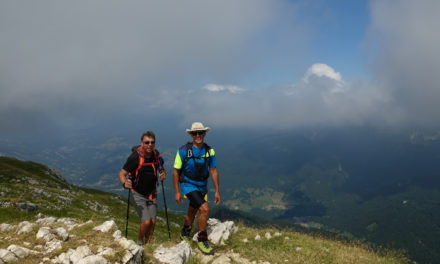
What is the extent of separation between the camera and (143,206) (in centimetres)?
872

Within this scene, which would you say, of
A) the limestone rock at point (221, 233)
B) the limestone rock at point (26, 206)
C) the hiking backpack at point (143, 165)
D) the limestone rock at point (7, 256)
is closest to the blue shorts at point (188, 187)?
the hiking backpack at point (143, 165)

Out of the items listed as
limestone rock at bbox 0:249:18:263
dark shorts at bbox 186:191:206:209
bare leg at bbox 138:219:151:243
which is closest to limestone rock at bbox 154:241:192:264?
bare leg at bbox 138:219:151:243

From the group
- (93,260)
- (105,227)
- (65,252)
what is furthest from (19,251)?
(105,227)

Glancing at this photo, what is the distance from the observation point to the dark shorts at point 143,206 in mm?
→ 8641

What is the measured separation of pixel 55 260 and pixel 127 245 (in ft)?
5.37

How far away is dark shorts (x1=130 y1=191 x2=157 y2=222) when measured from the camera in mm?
8641

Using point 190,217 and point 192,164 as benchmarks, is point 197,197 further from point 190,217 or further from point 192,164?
point 190,217

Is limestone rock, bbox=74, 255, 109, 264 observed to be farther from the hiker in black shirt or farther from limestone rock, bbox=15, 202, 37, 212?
limestone rock, bbox=15, 202, 37, 212

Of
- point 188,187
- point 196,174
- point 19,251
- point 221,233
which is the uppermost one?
point 196,174

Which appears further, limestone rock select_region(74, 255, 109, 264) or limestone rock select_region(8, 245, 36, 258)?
limestone rock select_region(8, 245, 36, 258)

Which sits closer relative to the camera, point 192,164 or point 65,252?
point 65,252

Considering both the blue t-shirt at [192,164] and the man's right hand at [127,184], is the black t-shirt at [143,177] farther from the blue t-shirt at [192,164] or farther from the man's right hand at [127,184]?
the blue t-shirt at [192,164]

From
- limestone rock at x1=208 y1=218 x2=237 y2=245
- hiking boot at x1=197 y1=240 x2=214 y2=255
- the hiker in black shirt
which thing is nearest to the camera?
the hiker in black shirt

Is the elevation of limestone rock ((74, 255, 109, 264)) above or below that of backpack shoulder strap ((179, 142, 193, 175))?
below
